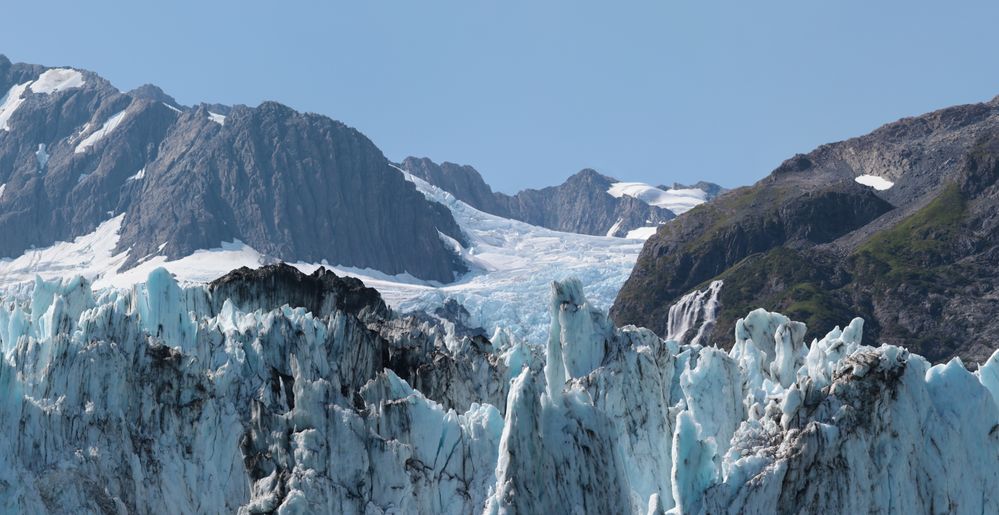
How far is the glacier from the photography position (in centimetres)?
5753

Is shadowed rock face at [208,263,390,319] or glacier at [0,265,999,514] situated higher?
shadowed rock face at [208,263,390,319]

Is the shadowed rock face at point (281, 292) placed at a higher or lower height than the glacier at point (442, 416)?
higher

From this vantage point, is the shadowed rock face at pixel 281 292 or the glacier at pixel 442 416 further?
the shadowed rock face at pixel 281 292

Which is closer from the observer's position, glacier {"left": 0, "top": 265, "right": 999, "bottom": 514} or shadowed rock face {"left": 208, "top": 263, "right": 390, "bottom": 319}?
glacier {"left": 0, "top": 265, "right": 999, "bottom": 514}

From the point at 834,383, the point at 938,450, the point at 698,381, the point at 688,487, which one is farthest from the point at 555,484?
the point at 698,381

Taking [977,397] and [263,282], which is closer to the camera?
[977,397]

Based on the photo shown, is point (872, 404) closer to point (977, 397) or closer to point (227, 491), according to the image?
point (977, 397)

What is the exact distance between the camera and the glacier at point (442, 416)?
2265 inches

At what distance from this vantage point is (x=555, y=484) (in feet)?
187

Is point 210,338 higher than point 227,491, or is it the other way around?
point 210,338

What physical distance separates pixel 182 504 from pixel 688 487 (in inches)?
1340

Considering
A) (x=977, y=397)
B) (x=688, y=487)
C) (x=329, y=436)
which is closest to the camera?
(x=688, y=487)

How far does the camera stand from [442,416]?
71.5m

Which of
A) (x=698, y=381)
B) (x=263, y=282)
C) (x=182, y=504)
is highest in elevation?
(x=263, y=282)
